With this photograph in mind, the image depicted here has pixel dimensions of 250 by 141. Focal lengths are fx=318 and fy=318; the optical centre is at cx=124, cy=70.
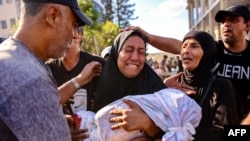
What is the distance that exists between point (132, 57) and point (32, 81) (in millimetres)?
1353

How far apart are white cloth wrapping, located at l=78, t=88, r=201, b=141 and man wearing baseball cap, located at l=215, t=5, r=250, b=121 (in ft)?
4.01

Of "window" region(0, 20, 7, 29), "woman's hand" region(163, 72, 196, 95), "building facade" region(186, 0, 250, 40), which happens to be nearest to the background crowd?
"woman's hand" region(163, 72, 196, 95)

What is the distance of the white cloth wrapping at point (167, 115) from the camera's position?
1934 millimetres

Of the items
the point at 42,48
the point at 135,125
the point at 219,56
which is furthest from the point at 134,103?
the point at 219,56

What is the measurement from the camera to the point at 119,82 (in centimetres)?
246

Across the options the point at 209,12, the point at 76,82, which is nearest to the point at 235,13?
the point at 76,82

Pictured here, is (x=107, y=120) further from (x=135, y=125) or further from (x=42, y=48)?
(x=42, y=48)

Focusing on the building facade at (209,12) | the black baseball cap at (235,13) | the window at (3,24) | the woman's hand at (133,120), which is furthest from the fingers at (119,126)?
the window at (3,24)

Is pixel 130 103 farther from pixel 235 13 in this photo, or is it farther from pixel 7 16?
pixel 7 16

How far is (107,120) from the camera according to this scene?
211 centimetres

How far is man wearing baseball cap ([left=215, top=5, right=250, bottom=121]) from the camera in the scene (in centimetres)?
318

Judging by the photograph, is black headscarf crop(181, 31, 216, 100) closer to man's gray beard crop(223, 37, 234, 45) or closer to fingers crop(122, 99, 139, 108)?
man's gray beard crop(223, 37, 234, 45)

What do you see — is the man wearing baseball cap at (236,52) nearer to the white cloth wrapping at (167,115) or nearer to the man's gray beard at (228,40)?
the man's gray beard at (228,40)

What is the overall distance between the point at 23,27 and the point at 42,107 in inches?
18.1
